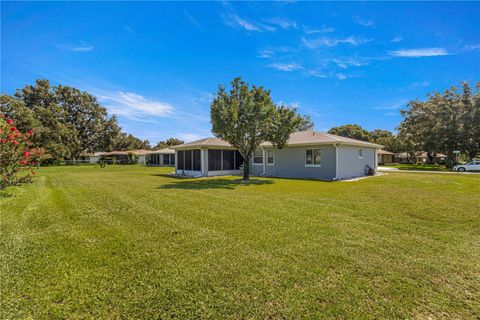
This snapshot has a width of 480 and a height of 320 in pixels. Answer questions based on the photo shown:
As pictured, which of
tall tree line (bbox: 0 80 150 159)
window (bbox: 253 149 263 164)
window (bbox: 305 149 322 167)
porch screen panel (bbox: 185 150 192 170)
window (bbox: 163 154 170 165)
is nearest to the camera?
window (bbox: 305 149 322 167)

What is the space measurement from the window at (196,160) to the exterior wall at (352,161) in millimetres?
10513

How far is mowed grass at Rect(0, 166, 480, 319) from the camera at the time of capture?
2.78m

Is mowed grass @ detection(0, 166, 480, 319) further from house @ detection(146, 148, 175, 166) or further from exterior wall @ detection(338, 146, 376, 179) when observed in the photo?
house @ detection(146, 148, 175, 166)

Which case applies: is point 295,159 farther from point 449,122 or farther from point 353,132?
point 353,132

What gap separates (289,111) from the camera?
15102 millimetres

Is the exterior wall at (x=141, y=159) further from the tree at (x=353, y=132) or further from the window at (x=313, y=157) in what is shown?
the tree at (x=353, y=132)

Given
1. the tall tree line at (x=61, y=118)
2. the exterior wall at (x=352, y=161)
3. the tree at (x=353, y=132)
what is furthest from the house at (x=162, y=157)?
the tree at (x=353, y=132)

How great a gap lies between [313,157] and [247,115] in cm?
611

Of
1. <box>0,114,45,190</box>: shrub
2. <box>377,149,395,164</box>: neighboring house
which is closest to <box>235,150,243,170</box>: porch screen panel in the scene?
<box>0,114,45,190</box>: shrub

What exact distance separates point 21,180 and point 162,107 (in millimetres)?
16767

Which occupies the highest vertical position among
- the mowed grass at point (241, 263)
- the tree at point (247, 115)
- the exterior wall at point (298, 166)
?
the tree at point (247, 115)

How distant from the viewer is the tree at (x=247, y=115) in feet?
46.8

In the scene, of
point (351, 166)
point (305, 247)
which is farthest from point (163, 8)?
point (351, 166)

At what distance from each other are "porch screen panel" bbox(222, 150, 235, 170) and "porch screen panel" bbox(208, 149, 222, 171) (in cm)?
44
